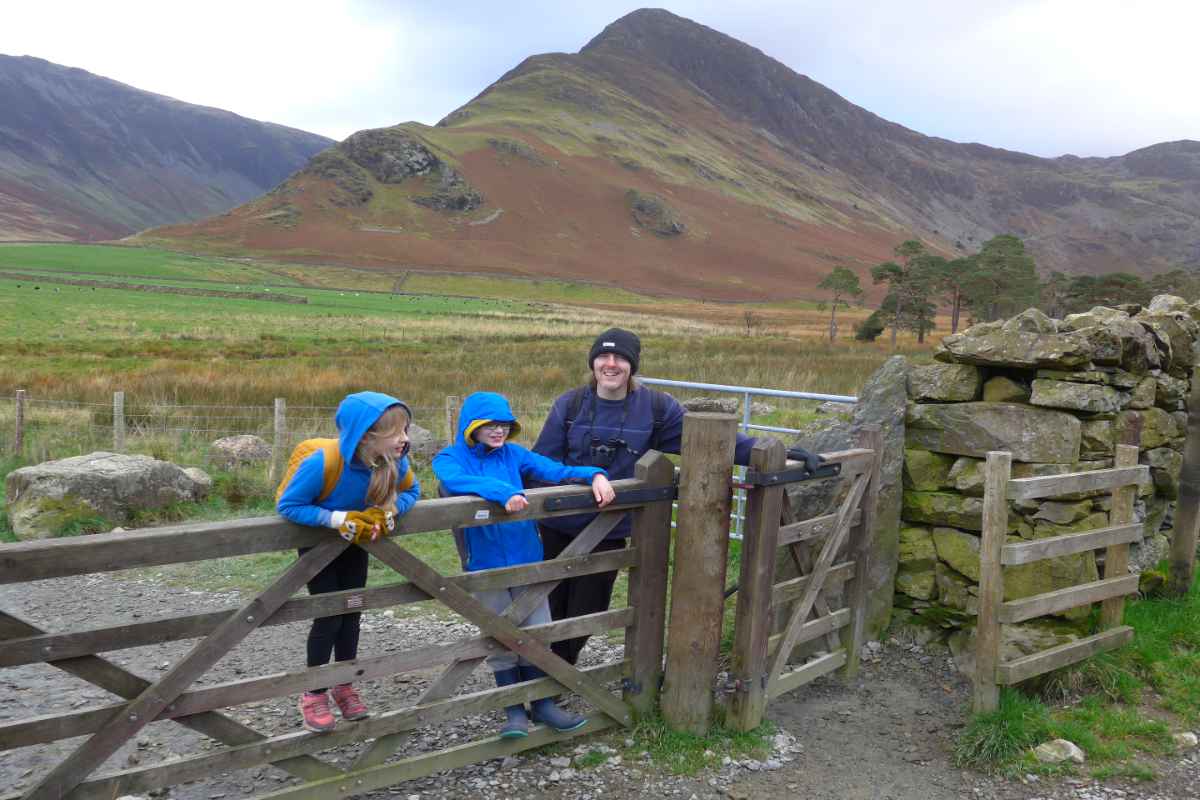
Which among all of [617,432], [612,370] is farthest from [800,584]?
[612,370]

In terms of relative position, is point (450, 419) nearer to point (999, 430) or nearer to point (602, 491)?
point (999, 430)

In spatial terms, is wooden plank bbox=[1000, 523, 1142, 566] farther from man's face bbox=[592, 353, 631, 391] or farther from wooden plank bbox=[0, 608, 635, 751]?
man's face bbox=[592, 353, 631, 391]

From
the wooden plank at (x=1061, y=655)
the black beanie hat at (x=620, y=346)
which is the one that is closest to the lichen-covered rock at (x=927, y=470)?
the wooden plank at (x=1061, y=655)

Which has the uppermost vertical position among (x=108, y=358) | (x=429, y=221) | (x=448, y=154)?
(x=448, y=154)

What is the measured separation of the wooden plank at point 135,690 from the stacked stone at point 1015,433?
406 cm

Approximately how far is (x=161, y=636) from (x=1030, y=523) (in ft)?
16.4

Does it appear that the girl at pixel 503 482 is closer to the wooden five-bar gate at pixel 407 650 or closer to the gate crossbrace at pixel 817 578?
the wooden five-bar gate at pixel 407 650

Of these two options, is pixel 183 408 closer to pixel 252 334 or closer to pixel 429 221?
pixel 252 334

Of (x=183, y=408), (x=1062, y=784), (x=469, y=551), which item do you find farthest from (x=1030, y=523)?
(x=183, y=408)

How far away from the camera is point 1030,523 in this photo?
17.8 feet

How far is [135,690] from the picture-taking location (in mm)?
2826

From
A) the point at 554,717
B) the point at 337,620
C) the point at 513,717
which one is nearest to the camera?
the point at 337,620

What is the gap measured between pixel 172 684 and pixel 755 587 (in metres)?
2.61

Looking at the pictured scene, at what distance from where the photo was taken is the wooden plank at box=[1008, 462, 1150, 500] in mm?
4492
